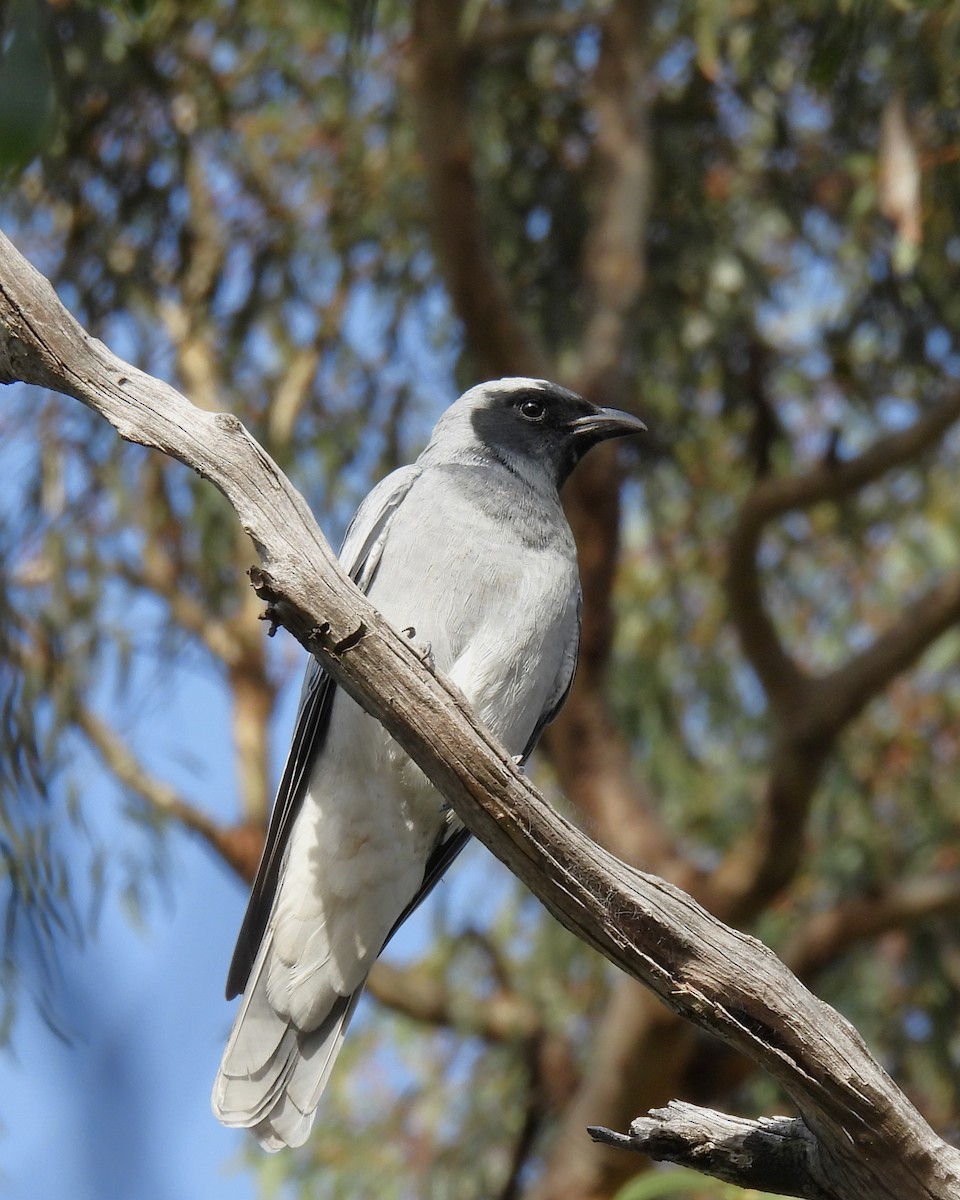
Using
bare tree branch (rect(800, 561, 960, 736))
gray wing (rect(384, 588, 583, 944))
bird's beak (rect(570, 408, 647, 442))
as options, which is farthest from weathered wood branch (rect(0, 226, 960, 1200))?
bare tree branch (rect(800, 561, 960, 736))

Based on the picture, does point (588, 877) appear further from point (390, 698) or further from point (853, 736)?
point (853, 736)

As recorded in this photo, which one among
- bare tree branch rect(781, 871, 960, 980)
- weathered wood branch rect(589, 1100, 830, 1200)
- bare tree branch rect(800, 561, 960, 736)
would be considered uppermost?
bare tree branch rect(800, 561, 960, 736)

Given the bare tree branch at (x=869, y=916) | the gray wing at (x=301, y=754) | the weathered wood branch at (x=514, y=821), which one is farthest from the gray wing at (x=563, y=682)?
the bare tree branch at (x=869, y=916)

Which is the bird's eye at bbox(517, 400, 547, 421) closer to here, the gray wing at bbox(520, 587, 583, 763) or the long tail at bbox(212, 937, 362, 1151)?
the gray wing at bbox(520, 587, 583, 763)

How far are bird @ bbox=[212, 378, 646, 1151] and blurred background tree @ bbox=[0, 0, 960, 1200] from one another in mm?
2142

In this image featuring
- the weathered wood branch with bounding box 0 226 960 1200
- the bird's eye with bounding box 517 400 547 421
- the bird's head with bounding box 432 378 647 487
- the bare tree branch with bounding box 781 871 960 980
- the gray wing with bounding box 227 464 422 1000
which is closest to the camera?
the weathered wood branch with bounding box 0 226 960 1200

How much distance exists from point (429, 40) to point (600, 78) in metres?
1.11

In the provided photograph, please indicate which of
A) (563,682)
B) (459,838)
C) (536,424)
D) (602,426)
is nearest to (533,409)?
(536,424)

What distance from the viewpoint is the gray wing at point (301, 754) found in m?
3.64

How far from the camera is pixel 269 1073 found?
3.54m

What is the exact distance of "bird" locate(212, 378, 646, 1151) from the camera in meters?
3.58

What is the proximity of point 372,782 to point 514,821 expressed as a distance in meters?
1.20

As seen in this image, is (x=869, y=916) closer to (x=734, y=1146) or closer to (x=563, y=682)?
(x=563, y=682)

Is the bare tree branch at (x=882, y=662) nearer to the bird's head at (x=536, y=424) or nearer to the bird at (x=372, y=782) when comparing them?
the bird's head at (x=536, y=424)
